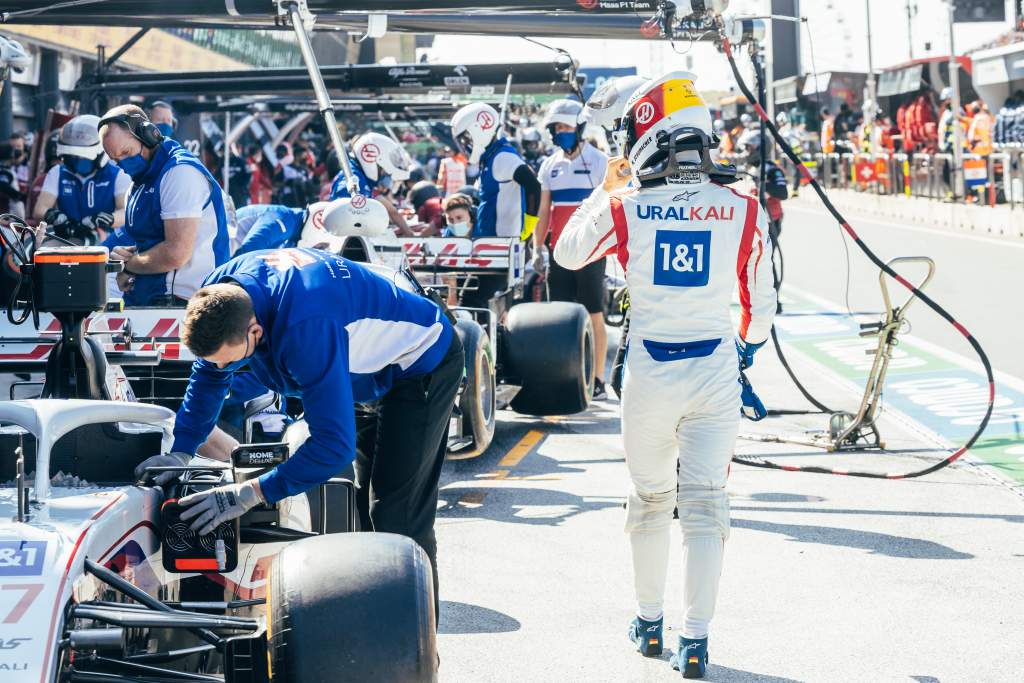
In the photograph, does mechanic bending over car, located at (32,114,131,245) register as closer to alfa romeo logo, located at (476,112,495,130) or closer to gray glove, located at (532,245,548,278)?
alfa romeo logo, located at (476,112,495,130)

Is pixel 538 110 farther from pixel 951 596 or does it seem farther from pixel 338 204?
pixel 951 596

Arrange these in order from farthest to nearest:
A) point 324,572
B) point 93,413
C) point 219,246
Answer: point 219,246 < point 93,413 < point 324,572

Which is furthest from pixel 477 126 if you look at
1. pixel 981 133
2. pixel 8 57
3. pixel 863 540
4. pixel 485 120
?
pixel 981 133

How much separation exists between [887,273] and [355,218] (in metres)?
3.00

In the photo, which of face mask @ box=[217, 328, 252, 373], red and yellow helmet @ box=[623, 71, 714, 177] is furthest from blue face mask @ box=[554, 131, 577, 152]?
face mask @ box=[217, 328, 252, 373]

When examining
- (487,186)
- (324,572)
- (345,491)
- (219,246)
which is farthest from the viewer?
(487,186)

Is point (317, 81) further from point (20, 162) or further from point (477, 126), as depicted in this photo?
point (20, 162)

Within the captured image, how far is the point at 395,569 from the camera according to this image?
390cm

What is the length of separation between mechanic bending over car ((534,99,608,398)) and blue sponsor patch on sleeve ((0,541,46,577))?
7.14m

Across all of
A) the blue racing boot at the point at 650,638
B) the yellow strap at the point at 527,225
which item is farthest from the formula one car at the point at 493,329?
the blue racing boot at the point at 650,638

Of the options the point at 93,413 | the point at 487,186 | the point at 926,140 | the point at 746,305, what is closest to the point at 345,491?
the point at 93,413

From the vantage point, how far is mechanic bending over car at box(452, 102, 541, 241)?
1114cm

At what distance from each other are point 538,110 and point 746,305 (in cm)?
3195

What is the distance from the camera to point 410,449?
5.11 metres
